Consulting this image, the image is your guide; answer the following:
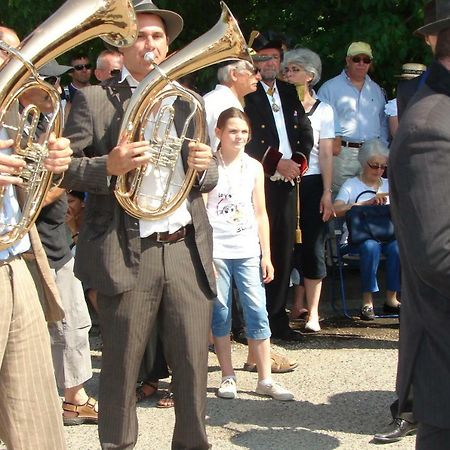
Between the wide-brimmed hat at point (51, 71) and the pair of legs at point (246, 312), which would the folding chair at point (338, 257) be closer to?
the pair of legs at point (246, 312)

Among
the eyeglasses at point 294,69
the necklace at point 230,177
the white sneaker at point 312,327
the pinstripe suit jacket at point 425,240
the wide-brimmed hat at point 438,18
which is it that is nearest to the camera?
the pinstripe suit jacket at point 425,240

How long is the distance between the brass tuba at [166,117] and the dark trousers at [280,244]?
2.81 metres

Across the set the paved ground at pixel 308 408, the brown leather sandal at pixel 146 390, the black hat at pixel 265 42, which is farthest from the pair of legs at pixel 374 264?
the brown leather sandal at pixel 146 390

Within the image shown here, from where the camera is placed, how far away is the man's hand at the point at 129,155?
3.92 meters

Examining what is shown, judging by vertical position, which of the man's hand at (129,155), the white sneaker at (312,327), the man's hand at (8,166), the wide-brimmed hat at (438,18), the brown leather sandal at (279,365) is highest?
the wide-brimmed hat at (438,18)

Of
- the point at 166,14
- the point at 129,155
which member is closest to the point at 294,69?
the point at 166,14

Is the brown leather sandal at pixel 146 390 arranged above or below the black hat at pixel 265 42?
below

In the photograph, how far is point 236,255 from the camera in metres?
5.74

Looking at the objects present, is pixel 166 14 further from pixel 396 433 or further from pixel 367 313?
pixel 367 313

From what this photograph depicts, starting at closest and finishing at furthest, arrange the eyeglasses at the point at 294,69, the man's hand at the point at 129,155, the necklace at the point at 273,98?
the man's hand at the point at 129,155 → the necklace at the point at 273,98 → the eyeglasses at the point at 294,69

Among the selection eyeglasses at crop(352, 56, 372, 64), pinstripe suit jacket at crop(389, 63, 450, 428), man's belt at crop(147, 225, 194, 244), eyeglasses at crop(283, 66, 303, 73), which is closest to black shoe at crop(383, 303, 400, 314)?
eyeglasses at crop(283, 66, 303, 73)

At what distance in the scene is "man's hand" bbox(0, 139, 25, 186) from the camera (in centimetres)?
333

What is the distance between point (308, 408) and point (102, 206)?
194cm

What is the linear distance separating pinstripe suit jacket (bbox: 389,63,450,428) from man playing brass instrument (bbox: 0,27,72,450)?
1376 millimetres
